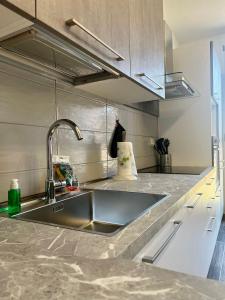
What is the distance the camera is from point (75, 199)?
3.77ft

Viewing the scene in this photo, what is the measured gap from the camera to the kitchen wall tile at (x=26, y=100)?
38.9 inches

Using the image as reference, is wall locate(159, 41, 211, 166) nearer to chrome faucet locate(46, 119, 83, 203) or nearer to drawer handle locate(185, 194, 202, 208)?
drawer handle locate(185, 194, 202, 208)

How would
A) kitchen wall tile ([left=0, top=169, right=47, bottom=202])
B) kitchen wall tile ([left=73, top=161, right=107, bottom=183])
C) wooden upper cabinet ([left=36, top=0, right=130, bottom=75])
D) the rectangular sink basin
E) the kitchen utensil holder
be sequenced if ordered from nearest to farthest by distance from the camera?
wooden upper cabinet ([left=36, top=0, right=130, bottom=75])
kitchen wall tile ([left=0, top=169, right=47, bottom=202])
the rectangular sink basin
kitchen wall tile ([left=73, top=161, right=107, bottom=183])
the kitchen utensil holder

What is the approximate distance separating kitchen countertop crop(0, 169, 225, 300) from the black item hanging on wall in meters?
1.14

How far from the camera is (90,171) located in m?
1.54

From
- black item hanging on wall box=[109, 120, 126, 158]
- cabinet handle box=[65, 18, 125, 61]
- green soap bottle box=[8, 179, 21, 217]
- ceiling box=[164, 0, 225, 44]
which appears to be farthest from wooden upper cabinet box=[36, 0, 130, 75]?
ceiling box=[164, 0, 225, 44]

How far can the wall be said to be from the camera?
8.02 feet

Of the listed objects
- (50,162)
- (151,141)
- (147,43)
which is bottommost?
(50,162)

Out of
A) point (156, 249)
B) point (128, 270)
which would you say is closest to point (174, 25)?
point (156, 249)

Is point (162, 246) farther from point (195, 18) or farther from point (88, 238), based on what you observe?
point (195, 18)

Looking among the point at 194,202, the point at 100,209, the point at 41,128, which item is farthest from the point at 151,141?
the point at 41,128

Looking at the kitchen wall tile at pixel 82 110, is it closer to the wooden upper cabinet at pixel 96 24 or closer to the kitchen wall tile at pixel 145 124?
the wooden upper cabinet at pixel 96 24

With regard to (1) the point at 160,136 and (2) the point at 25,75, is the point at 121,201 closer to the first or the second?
(2) the point at 25,75

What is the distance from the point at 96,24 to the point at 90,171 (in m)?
0.89
